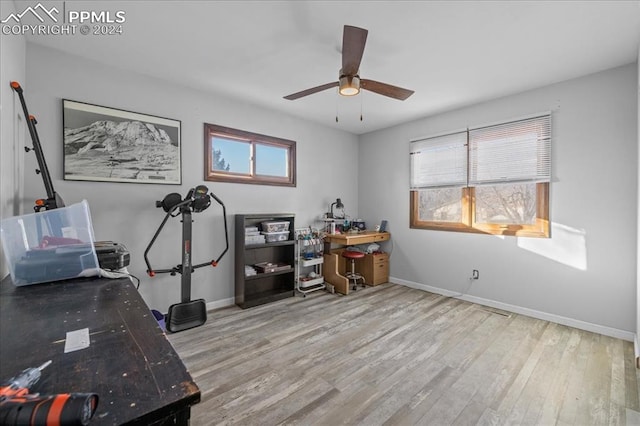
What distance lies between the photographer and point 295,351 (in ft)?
8.07

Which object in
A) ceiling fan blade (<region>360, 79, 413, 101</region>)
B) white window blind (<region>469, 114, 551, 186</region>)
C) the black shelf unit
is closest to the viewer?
ceiling fan blade (<region>360, 79, 413, 101</region>)

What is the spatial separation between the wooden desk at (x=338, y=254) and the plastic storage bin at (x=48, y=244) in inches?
124

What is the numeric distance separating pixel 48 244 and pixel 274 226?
2587 millimetres

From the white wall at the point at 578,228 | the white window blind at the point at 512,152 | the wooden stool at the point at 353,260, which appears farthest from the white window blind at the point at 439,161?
the wooden stool at the point at 353,260

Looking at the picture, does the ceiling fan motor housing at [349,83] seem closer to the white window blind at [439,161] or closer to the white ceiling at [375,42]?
the white ceiling at [375,42]

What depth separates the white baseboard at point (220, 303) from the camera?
3.42m

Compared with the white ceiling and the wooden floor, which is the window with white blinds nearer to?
the white ceiling

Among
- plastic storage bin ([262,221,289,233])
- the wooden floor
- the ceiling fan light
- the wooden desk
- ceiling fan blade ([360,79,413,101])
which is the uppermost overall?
ceiling fan blade ([360,79,413,101])

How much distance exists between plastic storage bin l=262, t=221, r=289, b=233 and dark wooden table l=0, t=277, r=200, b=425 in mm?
2596

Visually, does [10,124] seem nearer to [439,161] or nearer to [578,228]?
[439,161]

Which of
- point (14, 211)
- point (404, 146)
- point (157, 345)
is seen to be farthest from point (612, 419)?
point (14, 211)

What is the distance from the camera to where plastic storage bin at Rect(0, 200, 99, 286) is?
1.32 m

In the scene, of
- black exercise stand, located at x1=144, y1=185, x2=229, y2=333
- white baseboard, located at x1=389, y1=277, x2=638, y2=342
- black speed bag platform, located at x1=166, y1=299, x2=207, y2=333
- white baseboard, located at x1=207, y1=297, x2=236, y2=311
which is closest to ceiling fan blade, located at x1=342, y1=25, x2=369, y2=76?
black exercise stand, located at x1=144, y1=185, x2=229, y2=333

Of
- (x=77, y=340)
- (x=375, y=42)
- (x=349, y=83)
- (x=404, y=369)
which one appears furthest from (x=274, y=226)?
(x=77, y=340)
